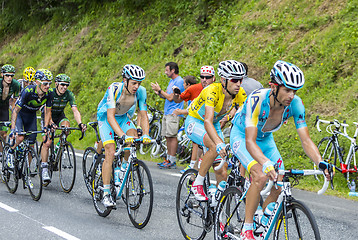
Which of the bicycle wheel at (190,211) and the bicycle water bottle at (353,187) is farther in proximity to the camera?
the bicycle water bottle at (353,187)

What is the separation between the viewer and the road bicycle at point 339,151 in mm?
9984

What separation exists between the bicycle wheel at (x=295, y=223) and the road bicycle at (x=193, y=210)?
3.89ft

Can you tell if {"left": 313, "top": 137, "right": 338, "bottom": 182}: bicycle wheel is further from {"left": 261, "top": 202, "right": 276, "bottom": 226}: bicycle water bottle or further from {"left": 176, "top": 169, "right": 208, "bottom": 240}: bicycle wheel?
{"left": 261, "top": 202, "right": 276, "bottom": 226}: bicycle water bottle

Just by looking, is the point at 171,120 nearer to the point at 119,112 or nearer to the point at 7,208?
the point at 119,112

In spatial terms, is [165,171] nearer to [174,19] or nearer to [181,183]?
[181,183]

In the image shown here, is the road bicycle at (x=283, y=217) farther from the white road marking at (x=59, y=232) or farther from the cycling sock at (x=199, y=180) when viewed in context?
Answer: the white road marking at (x=59, y=232)

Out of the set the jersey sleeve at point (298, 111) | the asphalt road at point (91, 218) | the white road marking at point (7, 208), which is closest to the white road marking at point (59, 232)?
the asphalt road at point (91, 218)

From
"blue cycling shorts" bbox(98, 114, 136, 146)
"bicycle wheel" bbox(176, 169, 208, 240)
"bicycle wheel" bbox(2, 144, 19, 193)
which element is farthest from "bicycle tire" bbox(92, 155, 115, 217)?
"bicycle wheel" bbox(2, 144, 19, 193)

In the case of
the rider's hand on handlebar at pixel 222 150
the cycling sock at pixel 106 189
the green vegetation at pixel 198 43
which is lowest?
the cycling sock at pixel 106 189

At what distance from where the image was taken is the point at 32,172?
363 inches

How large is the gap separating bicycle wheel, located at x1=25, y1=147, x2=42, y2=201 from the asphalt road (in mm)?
180

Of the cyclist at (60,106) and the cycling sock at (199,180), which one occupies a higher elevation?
the cyclist at (60,106)

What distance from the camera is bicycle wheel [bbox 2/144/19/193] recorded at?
9562 millimetres

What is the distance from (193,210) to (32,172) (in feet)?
13.1
